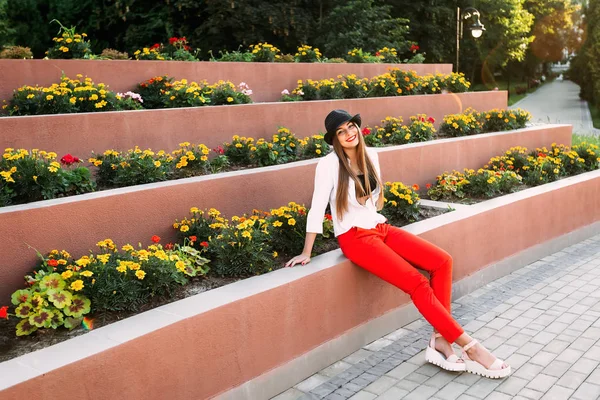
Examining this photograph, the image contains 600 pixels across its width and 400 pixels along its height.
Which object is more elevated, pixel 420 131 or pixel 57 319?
pixel 420 131

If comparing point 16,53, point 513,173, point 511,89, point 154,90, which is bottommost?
point 511,89

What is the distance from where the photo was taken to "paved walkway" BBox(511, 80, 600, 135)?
2652 cm

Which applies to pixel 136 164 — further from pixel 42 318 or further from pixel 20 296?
pixel 42 318

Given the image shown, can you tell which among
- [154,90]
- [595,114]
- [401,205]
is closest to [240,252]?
[401,205]

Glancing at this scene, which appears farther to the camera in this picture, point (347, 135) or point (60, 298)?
point (347, 135)

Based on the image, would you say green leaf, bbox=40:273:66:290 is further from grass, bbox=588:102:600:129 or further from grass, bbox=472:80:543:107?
grass, bbox=472:80:543:107

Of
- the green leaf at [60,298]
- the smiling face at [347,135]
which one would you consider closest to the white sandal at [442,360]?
the smiling face at [347,135]

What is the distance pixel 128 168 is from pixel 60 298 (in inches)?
71.6

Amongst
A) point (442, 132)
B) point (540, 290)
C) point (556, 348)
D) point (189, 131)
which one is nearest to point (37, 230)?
point (189, 131)

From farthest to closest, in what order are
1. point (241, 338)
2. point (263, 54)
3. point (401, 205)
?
point (263, 54) < point (401, 205) < point (241, 338)

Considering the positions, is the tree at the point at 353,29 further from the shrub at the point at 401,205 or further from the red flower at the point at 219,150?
the shrub at the point at 401,205

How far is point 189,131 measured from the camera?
6371 mm

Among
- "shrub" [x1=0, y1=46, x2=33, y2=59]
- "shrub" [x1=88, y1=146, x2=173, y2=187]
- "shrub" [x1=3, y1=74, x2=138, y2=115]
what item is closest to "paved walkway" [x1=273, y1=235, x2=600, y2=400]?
"shrub" [x1=88, y1=146, x2=173, y2=187]

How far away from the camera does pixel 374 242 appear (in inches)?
173
